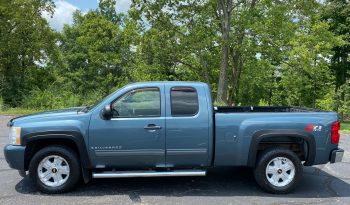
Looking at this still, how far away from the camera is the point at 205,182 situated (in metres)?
6.62

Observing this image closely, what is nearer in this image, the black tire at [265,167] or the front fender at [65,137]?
the front fender at [65,137]

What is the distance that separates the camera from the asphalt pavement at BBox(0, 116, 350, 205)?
220 inches

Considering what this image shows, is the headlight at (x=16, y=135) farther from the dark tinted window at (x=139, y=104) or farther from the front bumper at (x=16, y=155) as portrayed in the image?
the dark tinted window at (x=139, y=104)

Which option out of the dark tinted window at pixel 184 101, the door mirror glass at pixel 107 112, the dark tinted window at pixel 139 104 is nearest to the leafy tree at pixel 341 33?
the dark tinted window at pixel 184 101

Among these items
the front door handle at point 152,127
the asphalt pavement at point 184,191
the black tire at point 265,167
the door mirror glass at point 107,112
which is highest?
the door mirror glass at point 107,112

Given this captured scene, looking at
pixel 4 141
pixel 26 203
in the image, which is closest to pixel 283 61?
pixel 4 141

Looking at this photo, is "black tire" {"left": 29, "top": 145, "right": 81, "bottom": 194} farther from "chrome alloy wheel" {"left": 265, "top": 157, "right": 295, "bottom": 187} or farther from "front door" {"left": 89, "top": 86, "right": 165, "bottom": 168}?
"chrome alloy wheel" {"left": 265, "top": 157, "right": 295, "bottom": 187}

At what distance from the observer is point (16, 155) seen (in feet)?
19.0

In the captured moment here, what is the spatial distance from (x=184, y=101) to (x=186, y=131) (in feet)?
1.59

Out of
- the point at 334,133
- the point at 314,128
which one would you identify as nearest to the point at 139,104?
the point at 314,128

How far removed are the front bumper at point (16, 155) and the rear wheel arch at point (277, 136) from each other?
3452 millimetres

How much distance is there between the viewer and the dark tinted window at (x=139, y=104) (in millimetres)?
5937

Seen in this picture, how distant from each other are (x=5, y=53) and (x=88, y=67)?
2972 centimetres

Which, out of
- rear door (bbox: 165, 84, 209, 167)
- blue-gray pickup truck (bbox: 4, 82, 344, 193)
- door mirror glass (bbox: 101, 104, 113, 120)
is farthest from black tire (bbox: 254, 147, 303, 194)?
door mirror glass (bbox: 101, 104, 113, 120)
